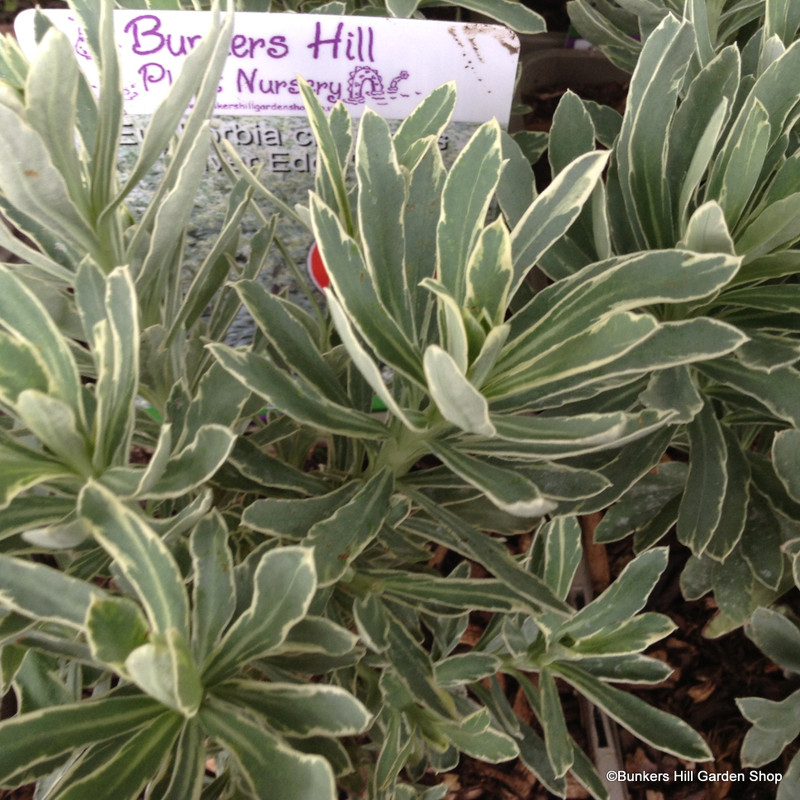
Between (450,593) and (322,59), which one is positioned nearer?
(450,593)

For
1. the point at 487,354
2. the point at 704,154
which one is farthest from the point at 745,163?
the point at 487,354

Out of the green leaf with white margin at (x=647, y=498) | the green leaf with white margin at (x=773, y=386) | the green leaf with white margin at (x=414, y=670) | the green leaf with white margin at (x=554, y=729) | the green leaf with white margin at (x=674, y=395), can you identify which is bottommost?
the green leaf with white margin at (x=554, y=729)

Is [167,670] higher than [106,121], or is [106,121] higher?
[106,121]

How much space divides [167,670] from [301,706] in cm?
12

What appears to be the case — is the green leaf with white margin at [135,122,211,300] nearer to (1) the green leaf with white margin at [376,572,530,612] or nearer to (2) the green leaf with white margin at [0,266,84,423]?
(2) the green leaf with white margin at [0,266,84,423]

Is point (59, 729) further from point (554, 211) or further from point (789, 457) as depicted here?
point (789, 457)

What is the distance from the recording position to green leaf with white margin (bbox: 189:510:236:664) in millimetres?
522

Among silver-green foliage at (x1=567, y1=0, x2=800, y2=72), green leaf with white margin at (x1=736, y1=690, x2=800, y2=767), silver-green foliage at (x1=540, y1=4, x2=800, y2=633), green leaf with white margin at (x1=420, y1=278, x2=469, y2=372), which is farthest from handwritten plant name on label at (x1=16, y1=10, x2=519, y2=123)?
green leaf with white margin at (x1=736, y1=690, x2=800, y2=767)

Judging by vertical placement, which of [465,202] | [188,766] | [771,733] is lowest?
[771,733]

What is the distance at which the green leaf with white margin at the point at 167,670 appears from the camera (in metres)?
0.37

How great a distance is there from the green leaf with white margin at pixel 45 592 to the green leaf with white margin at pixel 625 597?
469 millimetres

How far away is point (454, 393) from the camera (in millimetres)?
427

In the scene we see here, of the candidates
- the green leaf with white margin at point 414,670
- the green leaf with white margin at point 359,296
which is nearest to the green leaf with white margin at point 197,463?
the green leaf with white margin at point 359,296

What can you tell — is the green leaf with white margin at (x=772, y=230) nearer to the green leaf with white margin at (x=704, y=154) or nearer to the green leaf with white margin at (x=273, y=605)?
the green leaf with white margin at (x=704, y=154)
